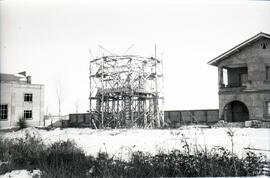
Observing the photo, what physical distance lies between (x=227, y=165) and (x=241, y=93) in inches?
854

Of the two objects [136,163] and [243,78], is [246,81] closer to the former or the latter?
[243,78]

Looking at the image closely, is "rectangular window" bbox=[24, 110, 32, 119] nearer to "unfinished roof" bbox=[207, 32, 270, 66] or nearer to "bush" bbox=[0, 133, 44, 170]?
"unfinished roof" bbox=[207, 32, 270, 66]

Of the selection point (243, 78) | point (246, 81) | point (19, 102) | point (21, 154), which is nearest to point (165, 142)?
point (21, 154)

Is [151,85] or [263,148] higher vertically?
[151,85]

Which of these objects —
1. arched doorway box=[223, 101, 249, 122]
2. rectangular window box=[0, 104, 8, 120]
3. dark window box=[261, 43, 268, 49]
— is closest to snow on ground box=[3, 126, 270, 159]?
dark window box=[261, 43, 268, 49]

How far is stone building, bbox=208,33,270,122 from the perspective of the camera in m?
28.5

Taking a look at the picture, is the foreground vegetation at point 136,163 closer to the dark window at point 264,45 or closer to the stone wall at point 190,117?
the dark window at point 264,45

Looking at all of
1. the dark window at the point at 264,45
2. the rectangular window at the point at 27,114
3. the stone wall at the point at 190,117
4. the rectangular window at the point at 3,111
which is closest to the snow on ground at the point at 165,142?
the dark window at the point at 264,45

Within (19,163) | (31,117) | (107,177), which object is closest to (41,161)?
(19,163)

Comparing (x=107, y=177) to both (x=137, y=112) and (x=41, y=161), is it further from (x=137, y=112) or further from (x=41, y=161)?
(x=137, y=112)

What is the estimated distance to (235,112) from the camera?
32031mm

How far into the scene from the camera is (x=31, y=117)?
42.5 m

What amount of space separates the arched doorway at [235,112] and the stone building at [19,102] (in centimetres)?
2504

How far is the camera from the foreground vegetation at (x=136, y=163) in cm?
948
